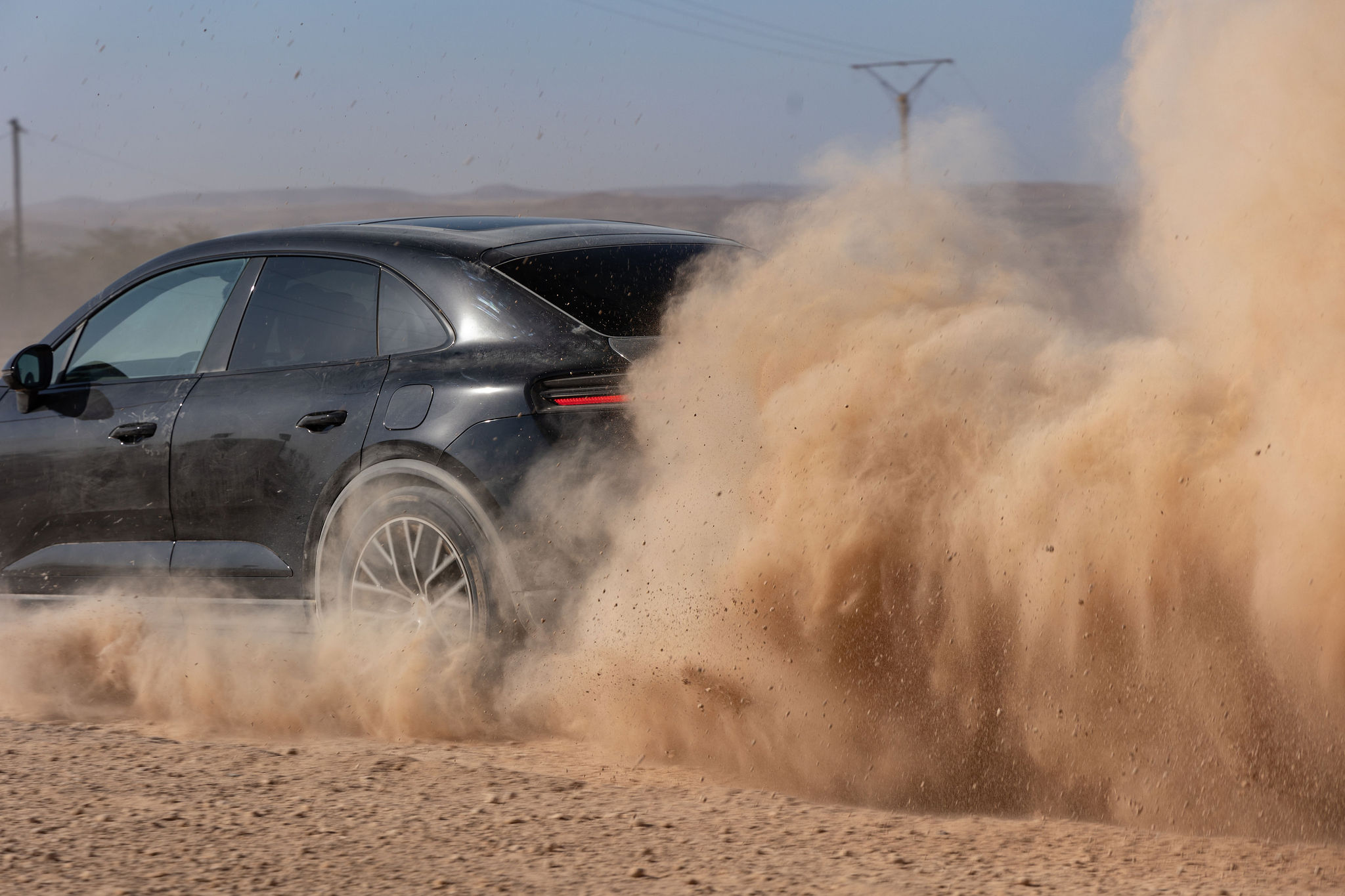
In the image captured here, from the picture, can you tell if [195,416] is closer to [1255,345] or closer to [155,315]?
[155,315]

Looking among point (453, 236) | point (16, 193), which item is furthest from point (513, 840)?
point (16, 193)

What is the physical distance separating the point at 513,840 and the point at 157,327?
325cm

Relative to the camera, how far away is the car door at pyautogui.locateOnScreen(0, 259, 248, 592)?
5582 millimetres

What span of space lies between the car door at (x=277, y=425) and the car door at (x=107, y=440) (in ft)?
0.53

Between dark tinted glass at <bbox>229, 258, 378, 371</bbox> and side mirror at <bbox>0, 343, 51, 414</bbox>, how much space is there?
1.03 meters

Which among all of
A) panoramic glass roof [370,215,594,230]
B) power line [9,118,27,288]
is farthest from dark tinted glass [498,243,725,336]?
power line [9,118,27,288]

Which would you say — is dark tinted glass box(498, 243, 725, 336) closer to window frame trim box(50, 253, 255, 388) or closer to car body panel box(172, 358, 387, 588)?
car body panel box(172, 358, 387, 588)

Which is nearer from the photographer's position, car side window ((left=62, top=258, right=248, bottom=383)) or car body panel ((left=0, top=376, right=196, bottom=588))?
car body panel ((left=0, top=376, right=196, bottom=588))

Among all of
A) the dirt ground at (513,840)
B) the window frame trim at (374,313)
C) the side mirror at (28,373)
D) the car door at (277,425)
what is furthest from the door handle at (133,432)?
the dirt ground at (513,840)

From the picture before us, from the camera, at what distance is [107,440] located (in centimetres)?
569

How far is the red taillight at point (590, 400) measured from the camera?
457 cm

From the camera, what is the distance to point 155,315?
19.4ft

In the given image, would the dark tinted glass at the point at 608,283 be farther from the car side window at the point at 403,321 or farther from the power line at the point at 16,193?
the power line at the point at 16,193

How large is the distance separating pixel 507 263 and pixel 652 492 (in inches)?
41.4
